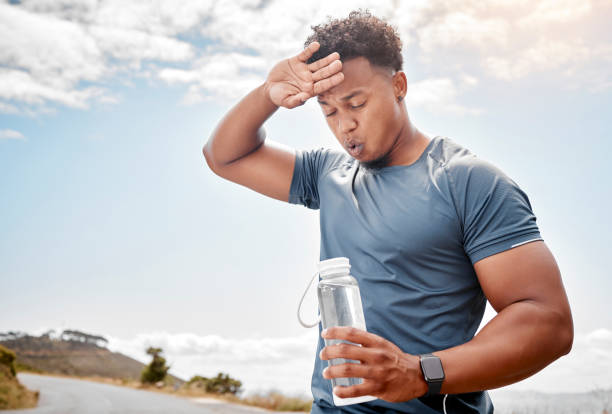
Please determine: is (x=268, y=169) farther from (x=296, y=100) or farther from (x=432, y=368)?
(x=432, y=368)

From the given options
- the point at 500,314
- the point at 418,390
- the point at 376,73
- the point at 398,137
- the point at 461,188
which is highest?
the point at 376,73

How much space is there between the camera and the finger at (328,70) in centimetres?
195

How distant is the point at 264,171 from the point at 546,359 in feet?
5.05

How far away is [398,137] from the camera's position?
2.07 meters

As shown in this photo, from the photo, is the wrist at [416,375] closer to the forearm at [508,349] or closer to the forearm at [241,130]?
the forearm at [508,349]

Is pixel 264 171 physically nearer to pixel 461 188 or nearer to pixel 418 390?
pixel 461 188

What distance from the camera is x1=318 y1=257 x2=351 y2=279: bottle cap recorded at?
61.3 inches

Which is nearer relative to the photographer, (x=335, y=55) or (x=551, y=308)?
(x=551, y=308)

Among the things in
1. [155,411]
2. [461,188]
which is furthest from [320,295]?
[155,411]

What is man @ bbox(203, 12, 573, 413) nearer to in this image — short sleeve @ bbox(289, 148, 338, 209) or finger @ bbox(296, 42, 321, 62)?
finger @ bbox(296, 42, 321, 62)

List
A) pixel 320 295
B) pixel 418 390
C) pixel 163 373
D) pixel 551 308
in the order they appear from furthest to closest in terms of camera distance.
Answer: pixel 163 373
pixel 320 295
pixel 551 308
pixel 418 390

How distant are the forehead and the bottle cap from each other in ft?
2.36

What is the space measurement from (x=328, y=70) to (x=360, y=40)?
249 millimetres

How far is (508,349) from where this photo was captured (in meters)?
1.48
